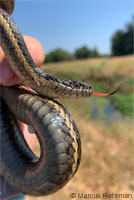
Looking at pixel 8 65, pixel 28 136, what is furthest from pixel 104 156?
pixel 8 65

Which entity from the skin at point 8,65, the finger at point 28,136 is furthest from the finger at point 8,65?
the finger at point 28,136

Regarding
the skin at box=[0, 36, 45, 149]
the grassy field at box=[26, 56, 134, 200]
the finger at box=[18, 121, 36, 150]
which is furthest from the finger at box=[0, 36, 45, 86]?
the grassy field at box=[26, 56, 134, 200]

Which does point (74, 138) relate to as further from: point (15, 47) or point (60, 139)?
point (15, 47)

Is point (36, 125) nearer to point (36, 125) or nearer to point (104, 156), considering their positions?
point (36, 125)

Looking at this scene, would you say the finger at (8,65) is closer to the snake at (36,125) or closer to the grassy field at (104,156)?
the snake at (36,125)

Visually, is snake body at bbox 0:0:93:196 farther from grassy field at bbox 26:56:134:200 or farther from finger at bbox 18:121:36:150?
grassy field at bbox 26:56:134:200

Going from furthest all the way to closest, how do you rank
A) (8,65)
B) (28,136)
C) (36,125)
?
(28,136), (8,65), (36,125)
